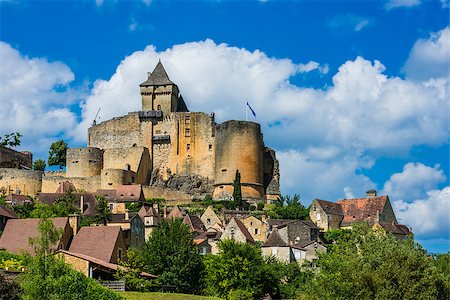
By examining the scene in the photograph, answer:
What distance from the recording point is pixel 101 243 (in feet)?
184

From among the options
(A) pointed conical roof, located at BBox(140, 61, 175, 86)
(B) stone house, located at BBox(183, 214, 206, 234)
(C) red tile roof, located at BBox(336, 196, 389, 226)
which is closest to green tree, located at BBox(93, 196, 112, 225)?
(B) stone house, located at BBox(183, 214, 206, 234)

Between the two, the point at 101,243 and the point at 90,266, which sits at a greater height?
the point at 101,243

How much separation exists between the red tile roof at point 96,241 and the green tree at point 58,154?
218 ft

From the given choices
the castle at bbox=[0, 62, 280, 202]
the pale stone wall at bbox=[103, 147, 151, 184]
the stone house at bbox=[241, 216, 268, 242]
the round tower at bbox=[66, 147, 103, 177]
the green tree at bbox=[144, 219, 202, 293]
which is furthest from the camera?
the pale stone wall at bbox=[103, 147, 151, 184]

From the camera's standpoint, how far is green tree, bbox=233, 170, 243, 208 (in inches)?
3947

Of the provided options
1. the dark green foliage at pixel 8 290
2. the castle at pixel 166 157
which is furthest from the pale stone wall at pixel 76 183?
the dark green foliage at pixel 8 290

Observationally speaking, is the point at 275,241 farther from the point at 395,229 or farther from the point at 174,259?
the point at 174,259

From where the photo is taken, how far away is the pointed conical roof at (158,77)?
115688mm

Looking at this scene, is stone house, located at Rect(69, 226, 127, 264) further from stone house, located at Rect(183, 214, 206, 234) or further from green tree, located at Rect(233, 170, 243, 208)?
green tree, located at Rect(233, 170, 243, 208)

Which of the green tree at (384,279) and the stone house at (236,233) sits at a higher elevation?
the stone house at (236,233)

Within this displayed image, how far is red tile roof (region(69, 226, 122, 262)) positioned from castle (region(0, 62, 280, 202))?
46.0m

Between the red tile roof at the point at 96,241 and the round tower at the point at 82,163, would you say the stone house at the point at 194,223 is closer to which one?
the round tower at the point at 82,163

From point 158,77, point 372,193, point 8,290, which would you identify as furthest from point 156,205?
point 8,290

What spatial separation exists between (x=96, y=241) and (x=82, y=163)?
54.1m
